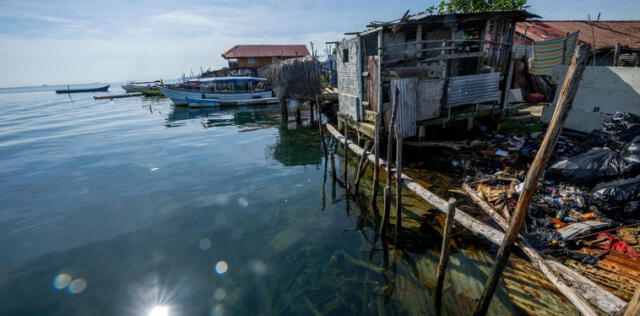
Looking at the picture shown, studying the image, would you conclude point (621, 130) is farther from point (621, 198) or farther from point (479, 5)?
point (479, 5)

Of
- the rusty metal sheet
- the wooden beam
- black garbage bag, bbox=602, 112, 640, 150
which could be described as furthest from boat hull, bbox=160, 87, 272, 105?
the wooden beam

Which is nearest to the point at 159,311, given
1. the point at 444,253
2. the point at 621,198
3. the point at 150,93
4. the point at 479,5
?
the point at 444,253

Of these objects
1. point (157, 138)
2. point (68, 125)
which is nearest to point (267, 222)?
point (157, 138)

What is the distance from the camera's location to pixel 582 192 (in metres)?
7.05

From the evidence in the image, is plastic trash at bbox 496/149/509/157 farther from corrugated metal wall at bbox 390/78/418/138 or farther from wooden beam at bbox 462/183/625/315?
wooden beam at bbox 462/183/625/315

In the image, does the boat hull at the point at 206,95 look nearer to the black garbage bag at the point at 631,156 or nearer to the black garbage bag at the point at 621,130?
the black garbage bag at the point at 621,130

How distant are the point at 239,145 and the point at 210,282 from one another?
11860 millimetres

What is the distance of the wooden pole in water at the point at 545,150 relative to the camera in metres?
3.02

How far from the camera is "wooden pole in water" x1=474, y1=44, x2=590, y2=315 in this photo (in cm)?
302

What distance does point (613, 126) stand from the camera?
26.3ft

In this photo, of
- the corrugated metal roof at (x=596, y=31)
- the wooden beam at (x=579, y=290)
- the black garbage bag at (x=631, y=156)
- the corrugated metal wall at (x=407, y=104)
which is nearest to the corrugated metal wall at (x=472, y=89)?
the corrugated metal wall at (x=407, y=104)

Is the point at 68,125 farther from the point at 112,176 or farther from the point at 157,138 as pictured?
the point at 112,176

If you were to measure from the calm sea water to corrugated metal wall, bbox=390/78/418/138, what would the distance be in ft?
7.61

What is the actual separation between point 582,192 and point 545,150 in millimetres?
5804
